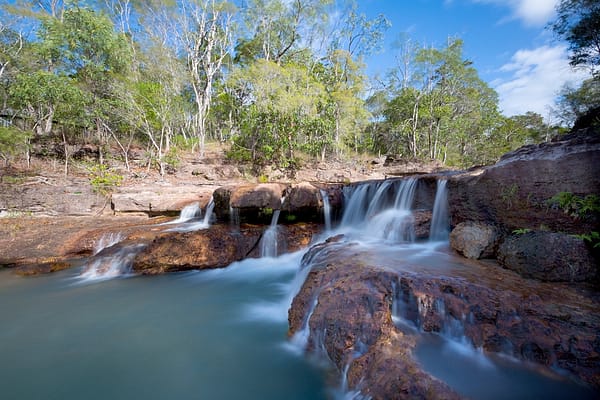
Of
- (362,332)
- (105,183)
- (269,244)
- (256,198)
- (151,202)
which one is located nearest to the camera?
(362,332)

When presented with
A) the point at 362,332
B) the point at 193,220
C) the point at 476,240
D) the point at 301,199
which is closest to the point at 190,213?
the point at 193,220

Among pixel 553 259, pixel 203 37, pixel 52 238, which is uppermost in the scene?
pixel 203 37

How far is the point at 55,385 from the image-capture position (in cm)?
242

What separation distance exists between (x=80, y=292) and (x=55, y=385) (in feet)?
8.47

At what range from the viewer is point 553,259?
9.74 feet

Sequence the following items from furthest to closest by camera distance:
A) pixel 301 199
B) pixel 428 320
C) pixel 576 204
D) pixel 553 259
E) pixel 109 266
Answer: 1. pixel 301 199
2. pixel 109 266
3. pixel 576 204
4. pixel 553 259
5. pixel 428 320

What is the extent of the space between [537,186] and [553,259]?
1.52 metres

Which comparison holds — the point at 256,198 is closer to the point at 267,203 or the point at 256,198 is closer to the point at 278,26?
the point at 267,203

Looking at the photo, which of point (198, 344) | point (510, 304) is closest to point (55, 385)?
point (198, 344)

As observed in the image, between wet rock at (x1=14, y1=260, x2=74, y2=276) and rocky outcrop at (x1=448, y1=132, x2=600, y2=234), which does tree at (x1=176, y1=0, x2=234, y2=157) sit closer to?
wet rock at (x1=14, y1=260, x2=74, y2=276)

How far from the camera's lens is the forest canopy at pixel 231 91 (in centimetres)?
1103

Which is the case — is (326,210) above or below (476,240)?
above

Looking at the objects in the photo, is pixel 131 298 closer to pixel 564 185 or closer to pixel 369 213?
pixel 369 213

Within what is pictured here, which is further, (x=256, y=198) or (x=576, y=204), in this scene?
(x=256, y=198)
